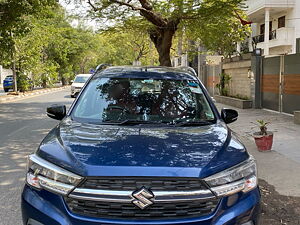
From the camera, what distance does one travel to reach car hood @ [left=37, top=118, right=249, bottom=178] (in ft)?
8.21

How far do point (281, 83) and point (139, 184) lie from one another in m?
12.4

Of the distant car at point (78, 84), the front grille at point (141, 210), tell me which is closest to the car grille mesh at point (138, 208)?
the front grille at point (141, 210)

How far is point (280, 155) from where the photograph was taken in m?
7.09

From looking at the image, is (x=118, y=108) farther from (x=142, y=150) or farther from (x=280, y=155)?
(x=280, y=155)

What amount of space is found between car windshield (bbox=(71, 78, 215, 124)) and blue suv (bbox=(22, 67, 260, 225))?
0.39 metres

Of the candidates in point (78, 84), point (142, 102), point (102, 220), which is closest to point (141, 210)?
point (102, 220)

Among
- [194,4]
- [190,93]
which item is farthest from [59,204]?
[194,4]

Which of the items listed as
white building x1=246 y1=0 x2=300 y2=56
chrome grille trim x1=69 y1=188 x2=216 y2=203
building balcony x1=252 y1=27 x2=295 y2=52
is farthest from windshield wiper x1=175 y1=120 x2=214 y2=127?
building balcony x1=252 y1=27 x2=295 y2=52

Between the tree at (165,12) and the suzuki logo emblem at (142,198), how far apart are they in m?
9.68

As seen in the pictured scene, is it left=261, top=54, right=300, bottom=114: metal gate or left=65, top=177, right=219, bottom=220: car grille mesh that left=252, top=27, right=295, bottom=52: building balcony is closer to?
left=261, top=54, right=300, bottom=114: metal gate

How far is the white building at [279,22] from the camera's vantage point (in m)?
24.2

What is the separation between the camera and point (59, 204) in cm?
252

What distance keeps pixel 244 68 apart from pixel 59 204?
15927 mm

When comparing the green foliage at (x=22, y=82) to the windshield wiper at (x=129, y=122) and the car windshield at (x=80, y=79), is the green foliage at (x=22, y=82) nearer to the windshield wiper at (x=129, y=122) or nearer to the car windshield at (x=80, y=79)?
the car windshield at (x=80, y=79)
